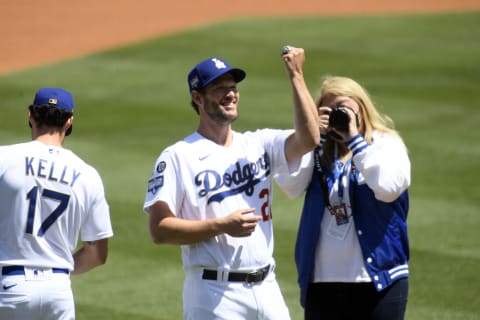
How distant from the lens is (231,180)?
15.5ft

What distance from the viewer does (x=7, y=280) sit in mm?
4578

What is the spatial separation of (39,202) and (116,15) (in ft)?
59.5

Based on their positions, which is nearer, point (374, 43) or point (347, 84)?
point (347, 84)

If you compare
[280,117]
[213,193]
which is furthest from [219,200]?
[280,117]

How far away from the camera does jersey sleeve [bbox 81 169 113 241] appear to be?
476cm

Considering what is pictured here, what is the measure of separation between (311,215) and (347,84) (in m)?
0.77

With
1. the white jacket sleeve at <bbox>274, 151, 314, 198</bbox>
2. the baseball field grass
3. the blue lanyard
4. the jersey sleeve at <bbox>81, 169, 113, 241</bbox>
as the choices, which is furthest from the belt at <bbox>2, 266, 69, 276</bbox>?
the baseball field grass

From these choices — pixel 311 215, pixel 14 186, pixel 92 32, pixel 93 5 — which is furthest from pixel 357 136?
pixel 93 5

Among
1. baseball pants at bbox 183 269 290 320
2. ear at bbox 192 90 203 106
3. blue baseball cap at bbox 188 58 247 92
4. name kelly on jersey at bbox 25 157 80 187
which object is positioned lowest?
baseball pants at bbox 183 269 290 320

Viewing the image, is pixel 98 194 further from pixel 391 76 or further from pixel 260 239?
pixel 391 76

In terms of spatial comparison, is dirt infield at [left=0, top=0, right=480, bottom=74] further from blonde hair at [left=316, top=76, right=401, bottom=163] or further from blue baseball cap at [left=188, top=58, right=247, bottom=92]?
blue baseball cap at [left=188, top=58, right=247, bottom=92]

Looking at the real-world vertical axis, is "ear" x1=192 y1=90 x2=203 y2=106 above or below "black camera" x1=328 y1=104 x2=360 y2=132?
above

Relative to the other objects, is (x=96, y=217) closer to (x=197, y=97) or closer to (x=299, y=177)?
(x=197, y=97)

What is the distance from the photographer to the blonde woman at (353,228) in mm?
5004
